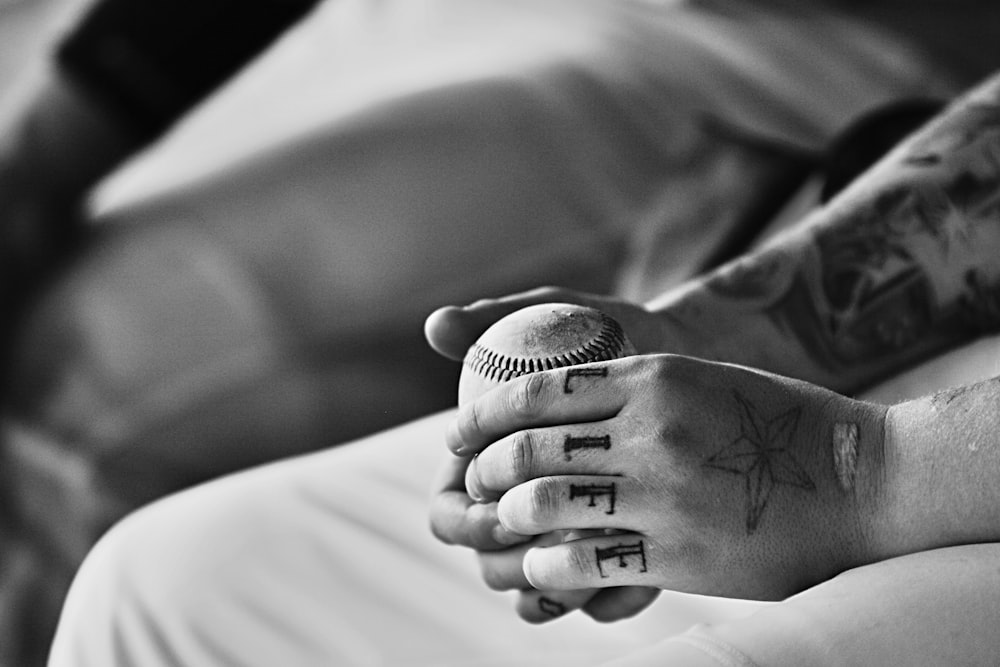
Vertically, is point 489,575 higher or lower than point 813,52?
lower

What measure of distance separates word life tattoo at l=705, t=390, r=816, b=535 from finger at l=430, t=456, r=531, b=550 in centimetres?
20

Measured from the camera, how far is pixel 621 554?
2.10ft

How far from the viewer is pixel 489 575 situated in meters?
0.82

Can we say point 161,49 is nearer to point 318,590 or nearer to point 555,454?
point 318,590

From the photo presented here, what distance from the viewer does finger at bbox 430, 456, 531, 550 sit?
0.79 m

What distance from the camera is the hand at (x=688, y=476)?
62 cm

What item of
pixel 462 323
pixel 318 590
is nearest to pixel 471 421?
pixel 462 323

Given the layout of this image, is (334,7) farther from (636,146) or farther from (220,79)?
(636,146)

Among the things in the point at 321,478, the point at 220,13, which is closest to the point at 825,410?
the point at 321,478

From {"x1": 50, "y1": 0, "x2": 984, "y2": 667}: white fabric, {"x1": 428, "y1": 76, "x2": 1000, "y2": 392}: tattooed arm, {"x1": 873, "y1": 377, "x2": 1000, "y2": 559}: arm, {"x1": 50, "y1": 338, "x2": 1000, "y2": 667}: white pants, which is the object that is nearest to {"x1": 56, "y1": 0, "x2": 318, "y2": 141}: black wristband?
{"x1": 50, "y1": 0, "x2": 984, "y2": 667}: white fabric

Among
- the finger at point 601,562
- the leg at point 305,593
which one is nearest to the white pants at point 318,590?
the leg at point 305,593

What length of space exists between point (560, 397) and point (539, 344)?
10 centimetres

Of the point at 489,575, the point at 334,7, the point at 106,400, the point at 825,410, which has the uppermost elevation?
the point at 334,7

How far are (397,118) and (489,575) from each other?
3.57 feet
